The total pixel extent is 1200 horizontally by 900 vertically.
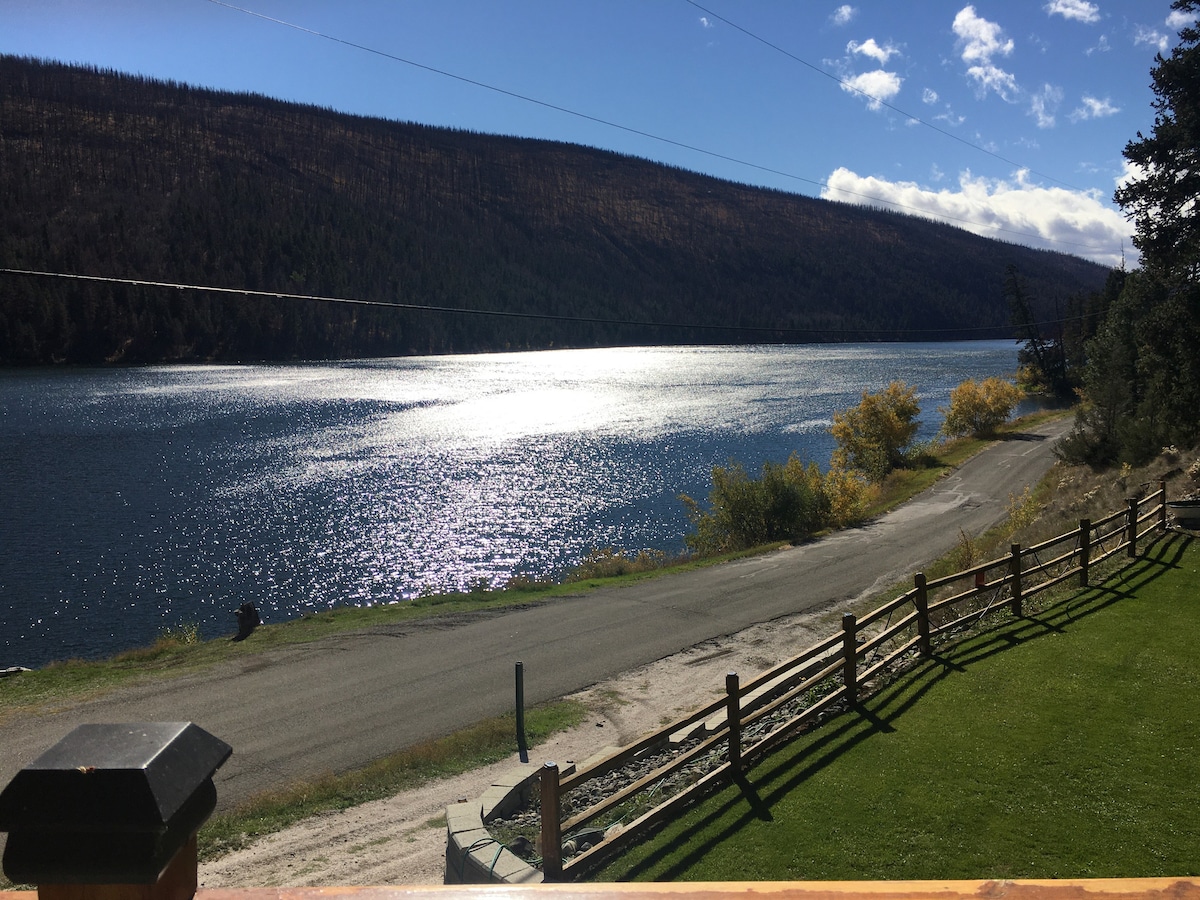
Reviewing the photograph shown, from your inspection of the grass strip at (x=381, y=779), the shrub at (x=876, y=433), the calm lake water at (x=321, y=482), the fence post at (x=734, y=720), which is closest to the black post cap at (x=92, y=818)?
the fence post at (x=734, y=720)

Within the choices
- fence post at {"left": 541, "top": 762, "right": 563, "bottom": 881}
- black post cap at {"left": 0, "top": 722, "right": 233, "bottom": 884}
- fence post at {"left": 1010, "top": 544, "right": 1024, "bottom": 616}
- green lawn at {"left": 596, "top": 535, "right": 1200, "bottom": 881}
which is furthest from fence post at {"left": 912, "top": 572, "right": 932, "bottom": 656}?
black post cap at {"left": 0, "top": 722, "right": 233, "bottom": 884}

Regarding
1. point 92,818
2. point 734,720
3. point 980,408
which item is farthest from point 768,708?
point 980,408

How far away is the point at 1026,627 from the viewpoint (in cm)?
1470

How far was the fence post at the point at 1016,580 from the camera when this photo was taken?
15289mm

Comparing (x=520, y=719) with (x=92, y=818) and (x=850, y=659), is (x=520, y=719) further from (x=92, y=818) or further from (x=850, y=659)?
(x=92, y=818)

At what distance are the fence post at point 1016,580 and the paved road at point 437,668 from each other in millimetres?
7465

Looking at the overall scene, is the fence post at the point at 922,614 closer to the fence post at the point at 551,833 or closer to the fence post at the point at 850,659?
the fence post at the point at 850,659

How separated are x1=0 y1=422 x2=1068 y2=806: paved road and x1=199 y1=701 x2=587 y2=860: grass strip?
667mm

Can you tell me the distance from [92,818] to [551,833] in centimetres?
711

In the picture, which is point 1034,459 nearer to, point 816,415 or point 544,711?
point 816,415

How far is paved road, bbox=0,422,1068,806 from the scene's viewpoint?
15.3 m

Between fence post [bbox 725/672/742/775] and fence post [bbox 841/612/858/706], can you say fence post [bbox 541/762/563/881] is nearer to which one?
→ fence post [bbox 725/672/742/775]

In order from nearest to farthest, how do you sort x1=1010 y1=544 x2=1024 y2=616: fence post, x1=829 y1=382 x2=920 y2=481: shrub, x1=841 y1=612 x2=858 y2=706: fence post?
x1=841 y1=612 x2=858 y2=706: fence post < x1=1010 y1=544 x2=1024 y2=616: fence post < x1=829 y1=382 x2=920 y2=481: shrub

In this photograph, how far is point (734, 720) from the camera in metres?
10.4
